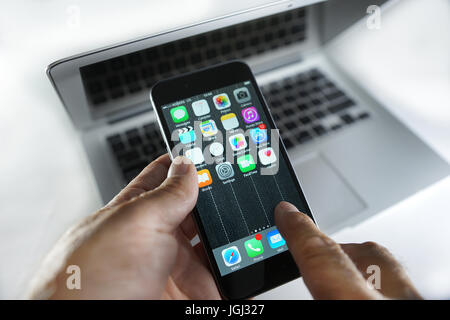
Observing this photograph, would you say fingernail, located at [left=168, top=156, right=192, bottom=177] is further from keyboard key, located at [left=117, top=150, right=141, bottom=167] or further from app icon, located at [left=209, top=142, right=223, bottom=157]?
keyboard key, located at [left=117, top=150, right=141, bottom=167]

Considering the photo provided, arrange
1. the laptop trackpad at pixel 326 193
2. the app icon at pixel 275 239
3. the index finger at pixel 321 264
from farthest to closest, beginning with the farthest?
the laptop trackpad at pixel 326 193, the app icon at pixel 275 239, the index finger at pixel 321 264

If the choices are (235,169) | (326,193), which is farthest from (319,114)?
(235,169)

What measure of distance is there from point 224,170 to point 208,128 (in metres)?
0.06

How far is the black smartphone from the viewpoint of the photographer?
397mm

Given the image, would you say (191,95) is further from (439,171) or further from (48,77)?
(439,171)

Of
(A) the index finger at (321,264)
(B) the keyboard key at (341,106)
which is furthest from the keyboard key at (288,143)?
(A) the index finger at (321,264)

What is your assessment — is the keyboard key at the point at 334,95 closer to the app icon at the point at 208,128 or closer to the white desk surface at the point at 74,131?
the white desk surface at the point at 74,131

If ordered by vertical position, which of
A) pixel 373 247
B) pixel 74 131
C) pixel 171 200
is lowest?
pixel 373 247

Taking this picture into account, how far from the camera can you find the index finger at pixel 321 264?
0.30 metres

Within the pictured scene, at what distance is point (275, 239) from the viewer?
16.1 inches

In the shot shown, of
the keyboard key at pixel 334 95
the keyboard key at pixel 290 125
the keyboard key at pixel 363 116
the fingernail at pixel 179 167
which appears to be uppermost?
the keyboard key at pixel 334 95

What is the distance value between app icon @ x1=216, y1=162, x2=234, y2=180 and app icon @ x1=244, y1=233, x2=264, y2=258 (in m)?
0.08

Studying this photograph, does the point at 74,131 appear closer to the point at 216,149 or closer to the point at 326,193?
the point at 216,149

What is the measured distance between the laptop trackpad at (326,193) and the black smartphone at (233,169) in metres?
0.12
